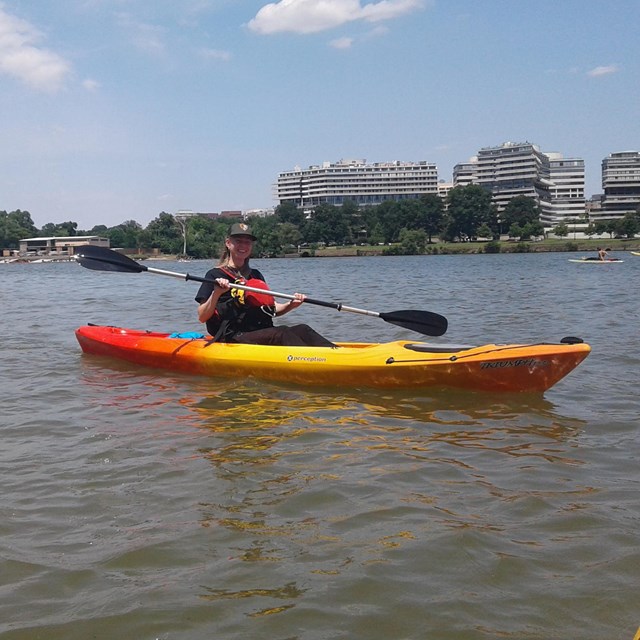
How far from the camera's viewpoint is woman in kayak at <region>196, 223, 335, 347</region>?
6.62 metres

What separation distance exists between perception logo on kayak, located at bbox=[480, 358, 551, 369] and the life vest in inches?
90.7

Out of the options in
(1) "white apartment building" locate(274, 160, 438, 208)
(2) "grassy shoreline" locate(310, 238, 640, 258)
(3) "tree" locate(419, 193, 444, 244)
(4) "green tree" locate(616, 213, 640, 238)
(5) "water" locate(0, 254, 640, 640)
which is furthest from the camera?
(1) "white apartment building" locate(274, 160, 438, 208)

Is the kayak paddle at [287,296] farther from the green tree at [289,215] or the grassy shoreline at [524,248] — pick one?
the green tree at [289,215]

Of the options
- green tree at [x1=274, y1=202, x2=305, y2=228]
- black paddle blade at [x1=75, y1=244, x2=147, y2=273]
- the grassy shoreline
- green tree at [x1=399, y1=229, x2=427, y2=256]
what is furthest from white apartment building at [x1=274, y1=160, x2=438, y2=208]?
black paddle blade at [x1=75, y1=244, x2=147, y2=273]

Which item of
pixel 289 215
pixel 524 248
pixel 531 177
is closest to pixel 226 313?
pixel 524 248

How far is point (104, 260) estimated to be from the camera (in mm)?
7863

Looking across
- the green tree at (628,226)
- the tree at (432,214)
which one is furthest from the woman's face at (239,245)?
the tree at (432,214)

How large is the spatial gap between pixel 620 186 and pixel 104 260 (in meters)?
144

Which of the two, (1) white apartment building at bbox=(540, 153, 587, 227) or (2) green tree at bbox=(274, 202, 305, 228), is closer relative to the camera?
(2) green tree at bbox=(274, 202, 305, 228)

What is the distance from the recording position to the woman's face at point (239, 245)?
21.9 feet

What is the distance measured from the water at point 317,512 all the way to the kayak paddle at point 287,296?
1126 millimetres

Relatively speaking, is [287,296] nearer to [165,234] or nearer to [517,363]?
[517,363]

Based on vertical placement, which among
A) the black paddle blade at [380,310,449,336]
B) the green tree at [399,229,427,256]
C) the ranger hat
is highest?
the green tree at [399,229,427,256]

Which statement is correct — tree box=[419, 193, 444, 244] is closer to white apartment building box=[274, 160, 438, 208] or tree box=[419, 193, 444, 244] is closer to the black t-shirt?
white apartment building box=[274, 160, 438, 208]
